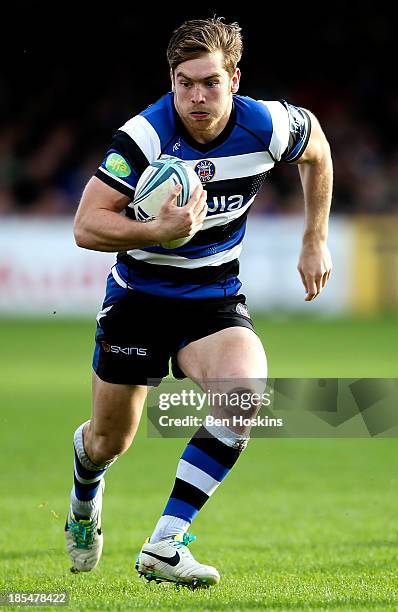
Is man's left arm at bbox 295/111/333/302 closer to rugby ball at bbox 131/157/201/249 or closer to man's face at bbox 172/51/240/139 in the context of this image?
man's face at bbox 172/51/240/139

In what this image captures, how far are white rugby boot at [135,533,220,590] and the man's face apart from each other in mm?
1784

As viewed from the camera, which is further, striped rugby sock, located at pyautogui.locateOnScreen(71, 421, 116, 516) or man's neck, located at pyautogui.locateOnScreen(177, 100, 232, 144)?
striped rugby sock, located at pyautogui.locateOnScreen(71, 421, 116, 516)

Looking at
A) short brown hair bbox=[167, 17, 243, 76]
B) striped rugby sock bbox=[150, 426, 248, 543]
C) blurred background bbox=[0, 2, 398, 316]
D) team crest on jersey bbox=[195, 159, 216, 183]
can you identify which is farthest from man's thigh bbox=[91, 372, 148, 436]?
blurred background bbox=[0, 2, 398, 316]

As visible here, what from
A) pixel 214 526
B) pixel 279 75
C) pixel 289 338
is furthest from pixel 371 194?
pixel 214 526

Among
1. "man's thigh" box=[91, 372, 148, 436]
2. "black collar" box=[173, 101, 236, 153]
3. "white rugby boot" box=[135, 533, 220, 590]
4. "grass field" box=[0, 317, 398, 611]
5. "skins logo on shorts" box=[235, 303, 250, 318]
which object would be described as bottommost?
"grass field" box=[0, 317, 398, 611]

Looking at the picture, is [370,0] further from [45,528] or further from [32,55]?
[45,528]

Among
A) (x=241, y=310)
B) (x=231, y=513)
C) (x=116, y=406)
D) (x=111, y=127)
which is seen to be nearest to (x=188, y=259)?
(x=241, y=310)

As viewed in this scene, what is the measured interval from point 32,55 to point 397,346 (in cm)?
1464

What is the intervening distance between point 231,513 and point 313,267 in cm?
233

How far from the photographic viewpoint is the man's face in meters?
5.20

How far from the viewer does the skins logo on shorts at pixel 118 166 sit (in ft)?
16.8

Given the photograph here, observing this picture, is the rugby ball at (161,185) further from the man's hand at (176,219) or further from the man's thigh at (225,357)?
the man's thigh at (225,357)

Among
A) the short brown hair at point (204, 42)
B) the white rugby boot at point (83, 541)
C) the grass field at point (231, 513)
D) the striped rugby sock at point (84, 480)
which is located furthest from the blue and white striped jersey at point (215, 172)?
the grass field at point (231, 513)

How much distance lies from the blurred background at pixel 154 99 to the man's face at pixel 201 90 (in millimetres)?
14920
